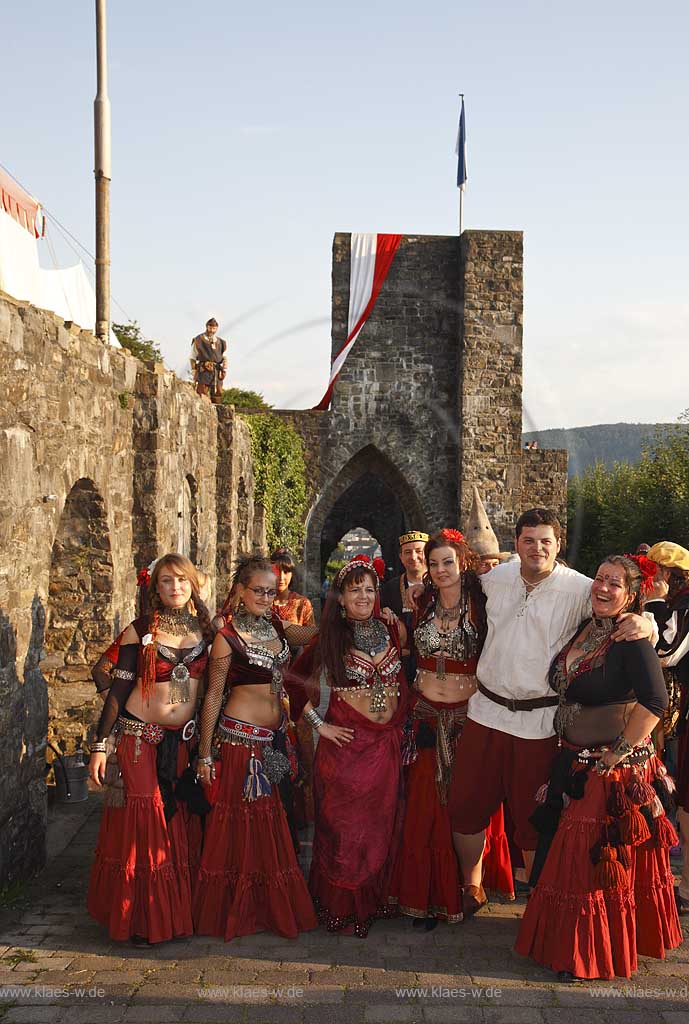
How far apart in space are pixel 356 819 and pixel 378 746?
32 centimetres

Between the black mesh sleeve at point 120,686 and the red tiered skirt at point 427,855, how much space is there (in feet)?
4.26

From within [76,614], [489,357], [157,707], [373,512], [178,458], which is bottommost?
[157,707]

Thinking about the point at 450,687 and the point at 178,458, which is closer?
the point at 450,687

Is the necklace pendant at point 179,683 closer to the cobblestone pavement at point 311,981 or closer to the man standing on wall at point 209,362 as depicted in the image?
the cobblestone pavement at point 311,981

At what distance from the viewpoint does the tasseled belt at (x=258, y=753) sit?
13.8 feet

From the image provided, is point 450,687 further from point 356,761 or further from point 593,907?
point 593,907

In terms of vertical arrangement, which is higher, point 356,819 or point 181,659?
point 181,659

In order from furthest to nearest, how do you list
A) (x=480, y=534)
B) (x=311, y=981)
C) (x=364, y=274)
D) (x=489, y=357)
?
(x=364, y=274), (x=489, y=357), (x=480, y=534), (x=311, y=981)

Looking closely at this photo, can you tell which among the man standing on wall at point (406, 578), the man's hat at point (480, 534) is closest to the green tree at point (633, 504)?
the man's hat at point (480, 534)

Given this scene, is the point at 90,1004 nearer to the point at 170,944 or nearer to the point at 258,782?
the point at 170,944

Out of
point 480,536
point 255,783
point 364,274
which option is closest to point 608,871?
point 255,783

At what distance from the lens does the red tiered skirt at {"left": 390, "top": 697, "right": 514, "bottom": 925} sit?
13.9ft

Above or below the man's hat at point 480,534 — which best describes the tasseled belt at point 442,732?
below

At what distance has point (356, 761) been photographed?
14.0ft
